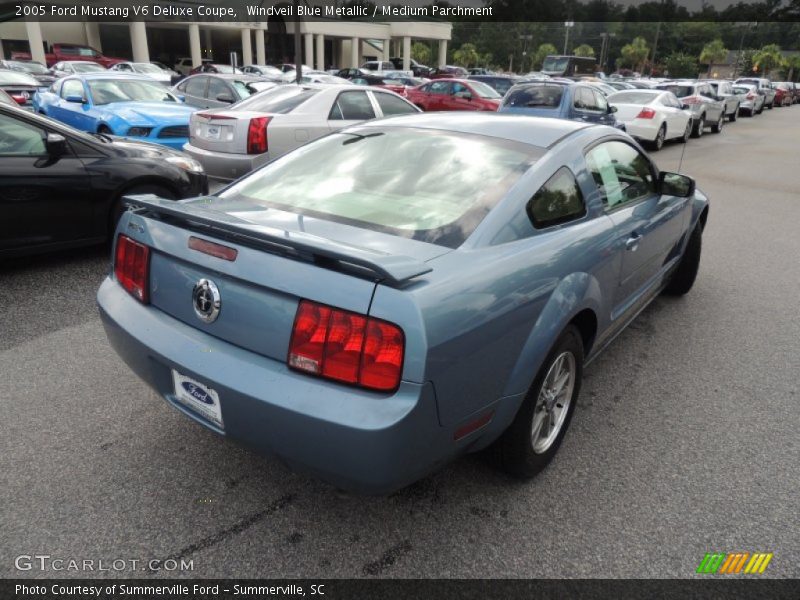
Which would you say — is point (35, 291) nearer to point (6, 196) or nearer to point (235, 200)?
point (6, 196)

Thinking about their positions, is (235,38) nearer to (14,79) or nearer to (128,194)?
(14,79)

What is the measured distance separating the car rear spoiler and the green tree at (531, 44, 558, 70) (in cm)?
8304

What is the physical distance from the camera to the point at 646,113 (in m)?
13.7

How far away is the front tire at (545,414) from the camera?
236cm

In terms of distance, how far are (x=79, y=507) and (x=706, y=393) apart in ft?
10.5

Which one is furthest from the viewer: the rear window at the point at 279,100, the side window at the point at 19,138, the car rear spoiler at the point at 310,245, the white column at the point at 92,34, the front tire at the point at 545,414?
the white column at the point at 92,34

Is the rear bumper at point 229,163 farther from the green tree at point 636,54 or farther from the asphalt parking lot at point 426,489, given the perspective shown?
the green tree at point 636,54

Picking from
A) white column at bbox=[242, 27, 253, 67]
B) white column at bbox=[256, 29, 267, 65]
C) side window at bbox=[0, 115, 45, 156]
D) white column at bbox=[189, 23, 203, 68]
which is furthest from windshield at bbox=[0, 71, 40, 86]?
white column at bbox=[256, 29, 267, 65]

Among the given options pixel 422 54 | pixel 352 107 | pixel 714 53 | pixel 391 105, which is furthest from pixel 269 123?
pixel 714 53

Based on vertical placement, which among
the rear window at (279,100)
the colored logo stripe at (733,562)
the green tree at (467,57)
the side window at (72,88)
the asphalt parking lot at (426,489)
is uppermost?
the rear window at (279,100)

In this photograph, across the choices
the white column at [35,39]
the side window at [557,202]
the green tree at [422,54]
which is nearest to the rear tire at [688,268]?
the side window at [557,202]

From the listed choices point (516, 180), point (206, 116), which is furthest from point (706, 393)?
point (206, 116)

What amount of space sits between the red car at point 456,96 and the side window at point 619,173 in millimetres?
10712

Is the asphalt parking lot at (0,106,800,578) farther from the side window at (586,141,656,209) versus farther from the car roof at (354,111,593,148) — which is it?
the car roof at (354,111,593,148)
